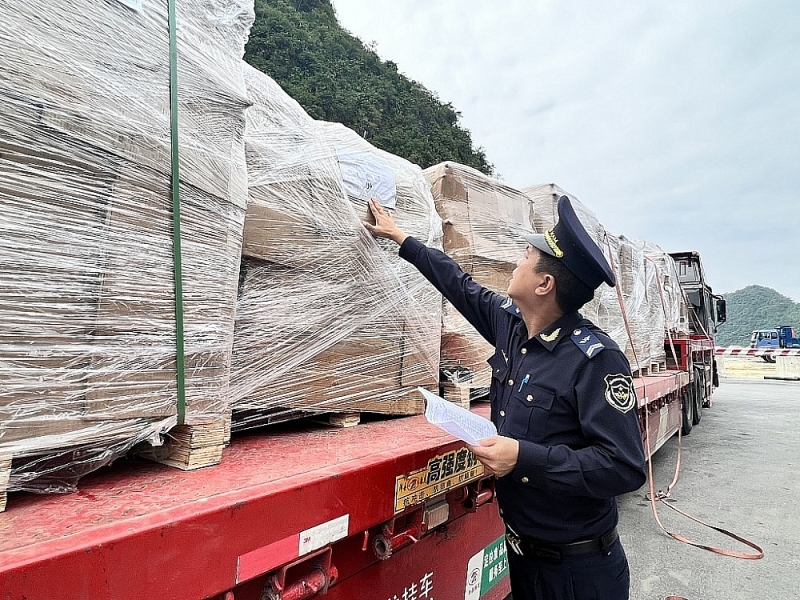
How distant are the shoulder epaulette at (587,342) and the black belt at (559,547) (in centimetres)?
59

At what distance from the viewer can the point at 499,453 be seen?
4.66 feet

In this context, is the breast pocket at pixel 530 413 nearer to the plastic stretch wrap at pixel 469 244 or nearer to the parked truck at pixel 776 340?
the plastic stretch wrap at pixel 469 244

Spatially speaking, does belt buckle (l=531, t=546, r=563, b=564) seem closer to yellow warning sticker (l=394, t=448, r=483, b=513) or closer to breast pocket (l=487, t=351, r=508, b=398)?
yellow warning sticker (l=394, t=448, r=483, b=513)

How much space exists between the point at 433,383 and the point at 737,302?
11167 cm

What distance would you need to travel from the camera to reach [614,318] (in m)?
4.02

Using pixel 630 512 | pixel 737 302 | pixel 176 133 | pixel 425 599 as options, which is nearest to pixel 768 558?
pixel 630 512

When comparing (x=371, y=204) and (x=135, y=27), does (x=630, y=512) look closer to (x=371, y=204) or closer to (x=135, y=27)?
(x=371, y=204)

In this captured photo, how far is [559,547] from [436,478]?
1.37 feet

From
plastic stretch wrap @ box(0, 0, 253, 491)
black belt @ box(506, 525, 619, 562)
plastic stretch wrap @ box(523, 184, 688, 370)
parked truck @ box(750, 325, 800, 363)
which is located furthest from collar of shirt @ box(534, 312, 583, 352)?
parked truck @ box(750, 325, 800, 363)

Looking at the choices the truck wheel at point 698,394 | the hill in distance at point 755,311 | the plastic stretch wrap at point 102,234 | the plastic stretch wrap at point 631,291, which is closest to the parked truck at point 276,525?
A: the plastic stretch wrap at point 102,234

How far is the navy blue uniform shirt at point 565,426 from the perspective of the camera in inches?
57.8

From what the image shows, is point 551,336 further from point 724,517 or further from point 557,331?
point 724,517

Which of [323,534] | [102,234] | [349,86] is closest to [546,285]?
[323,534]

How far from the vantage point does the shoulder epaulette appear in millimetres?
1566
